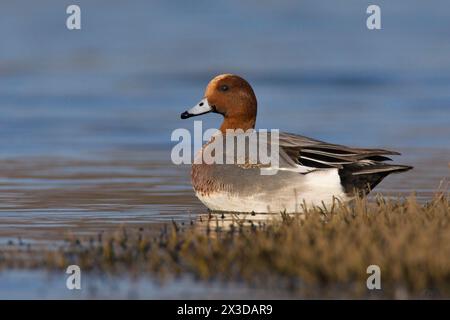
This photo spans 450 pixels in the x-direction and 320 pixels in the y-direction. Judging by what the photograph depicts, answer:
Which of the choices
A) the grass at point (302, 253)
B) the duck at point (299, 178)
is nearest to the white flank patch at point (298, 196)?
the duck at point (299, 178)

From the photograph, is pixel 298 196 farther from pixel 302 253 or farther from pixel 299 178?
pixel 302 253

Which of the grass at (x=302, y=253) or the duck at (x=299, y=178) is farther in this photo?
the duck at (x=299, y=178)

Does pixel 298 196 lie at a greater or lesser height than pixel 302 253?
greater

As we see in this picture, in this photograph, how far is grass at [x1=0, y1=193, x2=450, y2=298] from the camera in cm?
744

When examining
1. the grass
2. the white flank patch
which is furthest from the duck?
the grass

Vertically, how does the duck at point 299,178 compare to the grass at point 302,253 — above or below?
above

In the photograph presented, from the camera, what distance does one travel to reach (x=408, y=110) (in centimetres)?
2291

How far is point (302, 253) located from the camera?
7.79m

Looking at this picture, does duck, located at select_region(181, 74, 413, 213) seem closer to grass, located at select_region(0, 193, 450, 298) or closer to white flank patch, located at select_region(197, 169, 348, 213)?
white flank patch, located at select_region(197, 169, 348, 213)

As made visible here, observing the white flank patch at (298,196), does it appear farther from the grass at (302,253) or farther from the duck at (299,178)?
the grass at (302,253)

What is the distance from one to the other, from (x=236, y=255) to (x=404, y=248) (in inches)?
43.0

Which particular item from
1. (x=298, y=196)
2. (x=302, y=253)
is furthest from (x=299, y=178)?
(x=302, y=253)

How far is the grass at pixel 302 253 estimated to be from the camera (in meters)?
7.44

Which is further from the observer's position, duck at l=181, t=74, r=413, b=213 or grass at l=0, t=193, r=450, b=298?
duck at l=181, t=74, r=413, b=213
